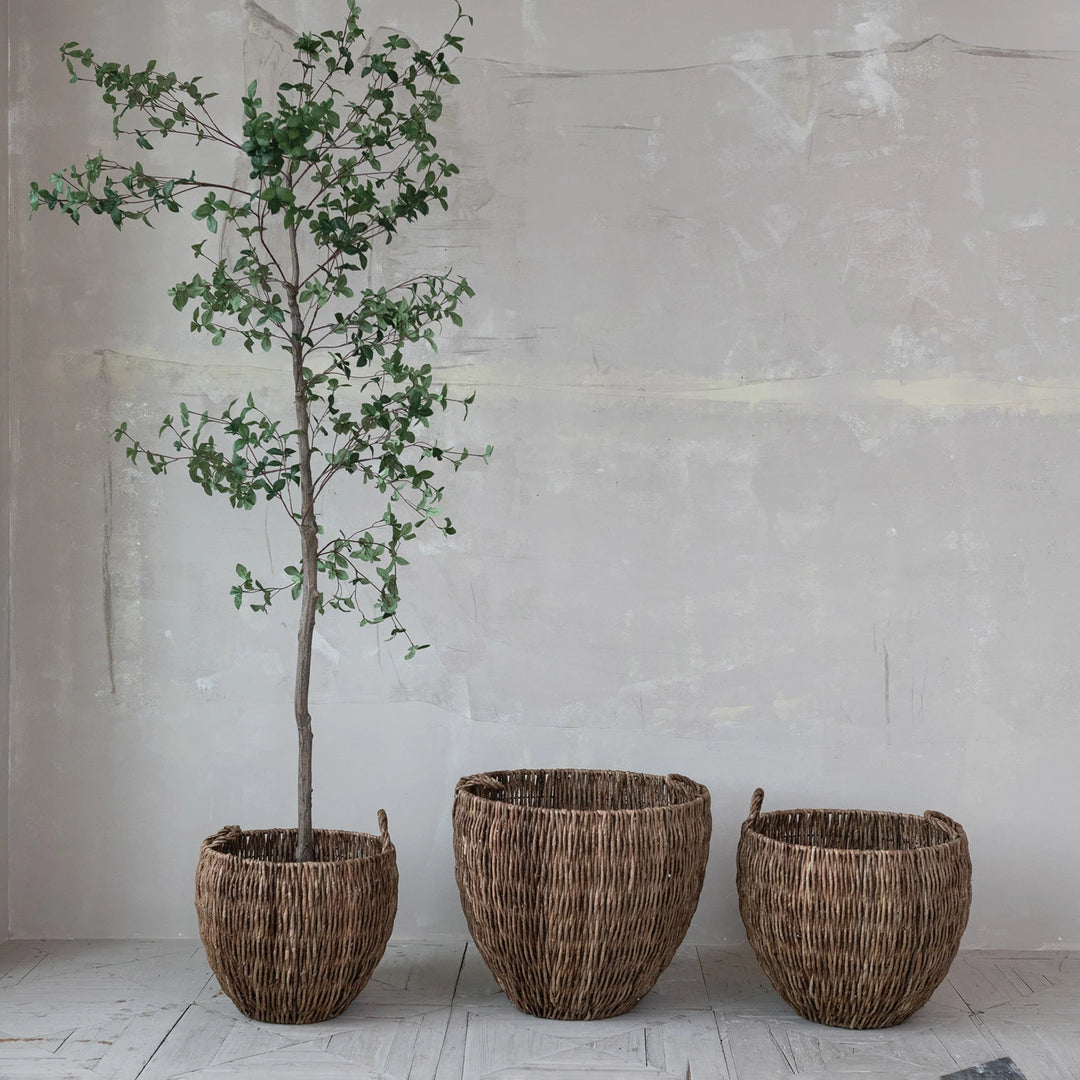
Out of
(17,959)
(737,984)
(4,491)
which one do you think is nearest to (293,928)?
(17,959)

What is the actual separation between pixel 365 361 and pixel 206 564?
2.45 feet

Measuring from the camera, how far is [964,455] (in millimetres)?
2674

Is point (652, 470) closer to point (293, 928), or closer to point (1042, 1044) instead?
point (293, 928)

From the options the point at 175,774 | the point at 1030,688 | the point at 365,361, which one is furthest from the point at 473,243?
the point at 1030,688

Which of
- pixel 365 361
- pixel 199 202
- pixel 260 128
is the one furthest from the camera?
pixel 199 202

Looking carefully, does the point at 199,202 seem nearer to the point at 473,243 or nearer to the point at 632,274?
the point at 473,243

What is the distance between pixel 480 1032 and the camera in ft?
7.13

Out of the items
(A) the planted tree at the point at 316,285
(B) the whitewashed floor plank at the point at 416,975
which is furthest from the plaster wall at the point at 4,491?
(B) the whitewashed floor plank at the point at 416,975

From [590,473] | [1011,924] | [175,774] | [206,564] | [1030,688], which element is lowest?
[1011,924]

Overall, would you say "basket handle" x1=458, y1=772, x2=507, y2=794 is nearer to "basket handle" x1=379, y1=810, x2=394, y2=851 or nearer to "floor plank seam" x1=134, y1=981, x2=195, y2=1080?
"basket handle" x1=379, y1=810, x2=394, y2=851

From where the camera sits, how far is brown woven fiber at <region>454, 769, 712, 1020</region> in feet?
6.97

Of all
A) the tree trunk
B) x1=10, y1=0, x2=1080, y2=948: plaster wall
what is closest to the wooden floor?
x1=10, y1=0, x2=1080, y2=948: plaster wall

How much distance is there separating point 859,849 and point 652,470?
0.94 metres

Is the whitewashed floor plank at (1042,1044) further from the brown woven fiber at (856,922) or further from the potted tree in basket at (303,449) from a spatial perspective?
the potted tree in basket at (303,449)
